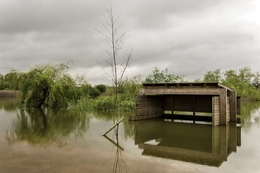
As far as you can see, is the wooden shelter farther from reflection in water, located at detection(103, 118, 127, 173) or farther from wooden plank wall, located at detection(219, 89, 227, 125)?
reflection in water, located at detection(103, 118, 127, 173)

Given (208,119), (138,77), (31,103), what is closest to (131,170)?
(208,119)

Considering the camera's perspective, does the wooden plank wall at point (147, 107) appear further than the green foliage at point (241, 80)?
No

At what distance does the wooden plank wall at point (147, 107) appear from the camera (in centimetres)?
1557

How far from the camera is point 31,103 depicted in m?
25.4

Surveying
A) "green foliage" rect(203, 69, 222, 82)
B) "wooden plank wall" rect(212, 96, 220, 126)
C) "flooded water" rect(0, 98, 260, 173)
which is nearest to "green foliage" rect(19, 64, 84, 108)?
"flooded water" rect(0, 98, 260, 173)

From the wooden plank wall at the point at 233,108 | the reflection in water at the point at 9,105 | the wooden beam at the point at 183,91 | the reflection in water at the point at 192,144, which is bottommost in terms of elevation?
the reflection in water at the point at 192,144

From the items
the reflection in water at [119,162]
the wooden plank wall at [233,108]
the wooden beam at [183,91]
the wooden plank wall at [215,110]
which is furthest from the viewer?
the wooden plank wall at [233,108]

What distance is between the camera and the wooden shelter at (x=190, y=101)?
1391 cm

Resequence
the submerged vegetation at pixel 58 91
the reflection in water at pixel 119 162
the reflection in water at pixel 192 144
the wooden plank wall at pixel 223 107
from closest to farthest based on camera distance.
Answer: the reflection in water at pixel 119 162 < the reflection in water at pixel 192 144 < the wooden plank wall at pixel 223 107 < the submerged vegetation at pixel 58 91

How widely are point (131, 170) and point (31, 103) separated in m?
22.0

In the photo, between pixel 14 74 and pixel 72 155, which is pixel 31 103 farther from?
pixel 72 155

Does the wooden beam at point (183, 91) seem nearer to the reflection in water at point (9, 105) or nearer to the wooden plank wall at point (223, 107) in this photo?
the wooden plank wall at point (223, 107)

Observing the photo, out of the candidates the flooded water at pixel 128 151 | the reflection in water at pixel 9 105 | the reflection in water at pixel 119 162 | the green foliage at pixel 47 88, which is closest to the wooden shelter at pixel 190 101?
the flooded water at pixel 128 151

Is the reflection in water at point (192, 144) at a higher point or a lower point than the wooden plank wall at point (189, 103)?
lower
